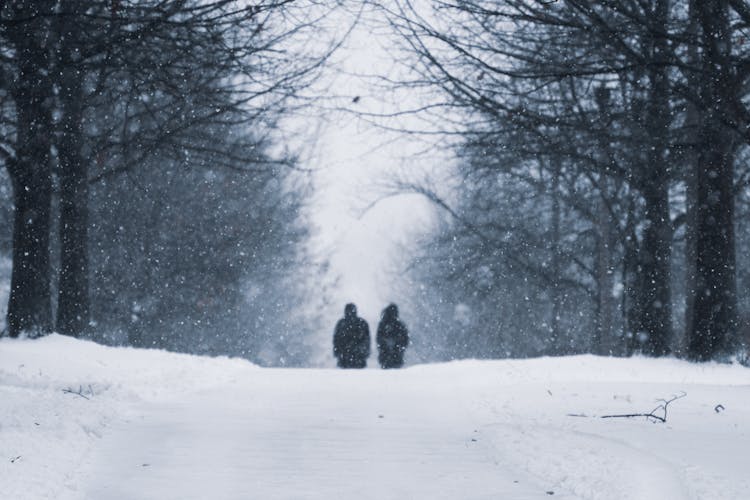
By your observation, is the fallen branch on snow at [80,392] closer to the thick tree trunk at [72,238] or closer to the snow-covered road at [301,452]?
the snow-covered road at [301,452]

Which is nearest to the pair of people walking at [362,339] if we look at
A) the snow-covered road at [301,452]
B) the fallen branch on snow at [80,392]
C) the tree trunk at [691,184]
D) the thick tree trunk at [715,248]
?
the tree trunk at [691,184]

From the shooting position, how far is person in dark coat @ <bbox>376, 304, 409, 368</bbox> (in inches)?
808

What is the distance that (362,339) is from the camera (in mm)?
20234

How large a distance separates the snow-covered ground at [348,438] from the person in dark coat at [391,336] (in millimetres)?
7809

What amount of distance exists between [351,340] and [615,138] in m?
8.83

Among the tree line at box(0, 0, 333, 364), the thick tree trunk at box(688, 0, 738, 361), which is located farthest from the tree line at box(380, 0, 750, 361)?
the tree line at box(0, 0, 333, 364)

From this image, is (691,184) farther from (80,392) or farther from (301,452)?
(80,392)

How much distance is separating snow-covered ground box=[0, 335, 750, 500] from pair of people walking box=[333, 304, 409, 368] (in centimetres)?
741

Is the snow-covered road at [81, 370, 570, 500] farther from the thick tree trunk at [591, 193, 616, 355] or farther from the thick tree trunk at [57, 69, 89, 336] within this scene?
the thick tree trunk at [591, 193, 616, 355]

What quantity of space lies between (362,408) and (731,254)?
7.33 meters

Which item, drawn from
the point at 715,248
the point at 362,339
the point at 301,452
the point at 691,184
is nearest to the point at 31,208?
the point at 362,339

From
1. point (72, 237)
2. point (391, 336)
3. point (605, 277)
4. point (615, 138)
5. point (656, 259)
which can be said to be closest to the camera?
point (615, 138)

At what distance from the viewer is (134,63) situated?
11.1 metres

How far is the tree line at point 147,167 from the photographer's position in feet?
37.9
